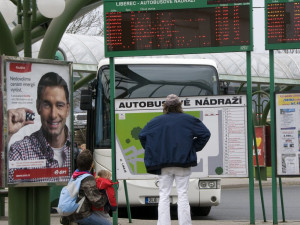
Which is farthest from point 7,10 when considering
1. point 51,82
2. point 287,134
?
point 287,134

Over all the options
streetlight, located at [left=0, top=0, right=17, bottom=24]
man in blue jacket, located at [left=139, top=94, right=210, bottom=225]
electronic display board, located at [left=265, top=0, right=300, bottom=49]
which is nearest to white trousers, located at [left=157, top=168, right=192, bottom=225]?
man in blue jacket, located at [left=139, top=94, right=210, bottom=225]

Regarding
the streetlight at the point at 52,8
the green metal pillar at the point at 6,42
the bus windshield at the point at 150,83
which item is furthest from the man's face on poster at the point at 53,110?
the bus windshield at the point at 150,83

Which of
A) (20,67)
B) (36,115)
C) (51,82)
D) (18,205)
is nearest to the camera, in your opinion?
(20,67)

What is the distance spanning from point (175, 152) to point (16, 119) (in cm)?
258

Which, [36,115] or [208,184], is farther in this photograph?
[208,184]

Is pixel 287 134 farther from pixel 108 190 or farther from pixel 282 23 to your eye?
pixel 108 190

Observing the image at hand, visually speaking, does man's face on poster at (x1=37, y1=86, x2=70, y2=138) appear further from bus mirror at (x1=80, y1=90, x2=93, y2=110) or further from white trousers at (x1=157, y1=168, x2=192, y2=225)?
bus mirror at (x1=80, y1=90, x2=93, y2=110)

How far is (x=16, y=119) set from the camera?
38.4 ft

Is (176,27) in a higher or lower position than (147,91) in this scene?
higher

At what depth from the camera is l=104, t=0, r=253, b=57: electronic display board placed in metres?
12.5

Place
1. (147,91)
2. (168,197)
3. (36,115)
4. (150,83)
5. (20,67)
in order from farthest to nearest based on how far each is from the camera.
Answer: (150,83) → (147,91) → (36,115) → (20,67) → (168,197)

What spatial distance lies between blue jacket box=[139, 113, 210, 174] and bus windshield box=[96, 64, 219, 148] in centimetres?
631

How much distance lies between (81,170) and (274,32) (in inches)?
161

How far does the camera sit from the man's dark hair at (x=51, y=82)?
11.9m
